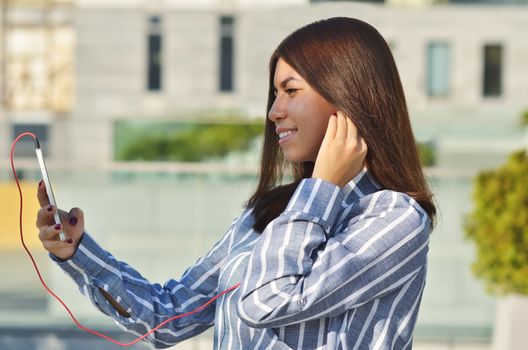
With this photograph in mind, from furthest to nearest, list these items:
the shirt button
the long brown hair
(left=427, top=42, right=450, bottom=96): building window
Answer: (left=427, top=42, right=450, bottom=96): building window
the long brown hair
the shirt button

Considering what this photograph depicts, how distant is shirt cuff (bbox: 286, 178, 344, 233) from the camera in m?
1.50

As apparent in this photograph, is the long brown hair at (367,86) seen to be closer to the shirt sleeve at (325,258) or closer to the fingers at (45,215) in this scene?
the shirt sleeve at (325,258)

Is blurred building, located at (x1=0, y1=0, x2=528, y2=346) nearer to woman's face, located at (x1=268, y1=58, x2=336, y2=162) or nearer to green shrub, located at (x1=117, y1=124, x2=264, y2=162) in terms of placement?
green shrub, located at (x1=117, y1=124, x2=264, y2=162)

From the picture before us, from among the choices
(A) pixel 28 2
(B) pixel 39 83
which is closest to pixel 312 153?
(B) pixel 39 83

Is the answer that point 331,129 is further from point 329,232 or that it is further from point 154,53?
point 154,53

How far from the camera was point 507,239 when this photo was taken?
16.2ft

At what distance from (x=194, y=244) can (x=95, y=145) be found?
9.22m

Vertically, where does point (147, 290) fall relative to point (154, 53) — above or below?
below

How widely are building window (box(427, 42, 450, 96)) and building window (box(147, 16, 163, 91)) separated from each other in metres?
3.84

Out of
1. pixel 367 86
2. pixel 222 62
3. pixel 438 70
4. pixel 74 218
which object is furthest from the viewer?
pixel 222 62

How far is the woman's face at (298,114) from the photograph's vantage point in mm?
1566

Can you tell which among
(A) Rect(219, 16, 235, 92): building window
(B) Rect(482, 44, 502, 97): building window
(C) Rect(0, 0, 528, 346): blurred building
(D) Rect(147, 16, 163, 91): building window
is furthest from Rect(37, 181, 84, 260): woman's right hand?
(D) Rect(147, 16, 163, 91): building window

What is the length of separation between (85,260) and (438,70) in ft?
40.2

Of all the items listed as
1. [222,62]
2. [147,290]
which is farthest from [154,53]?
[147,290]
